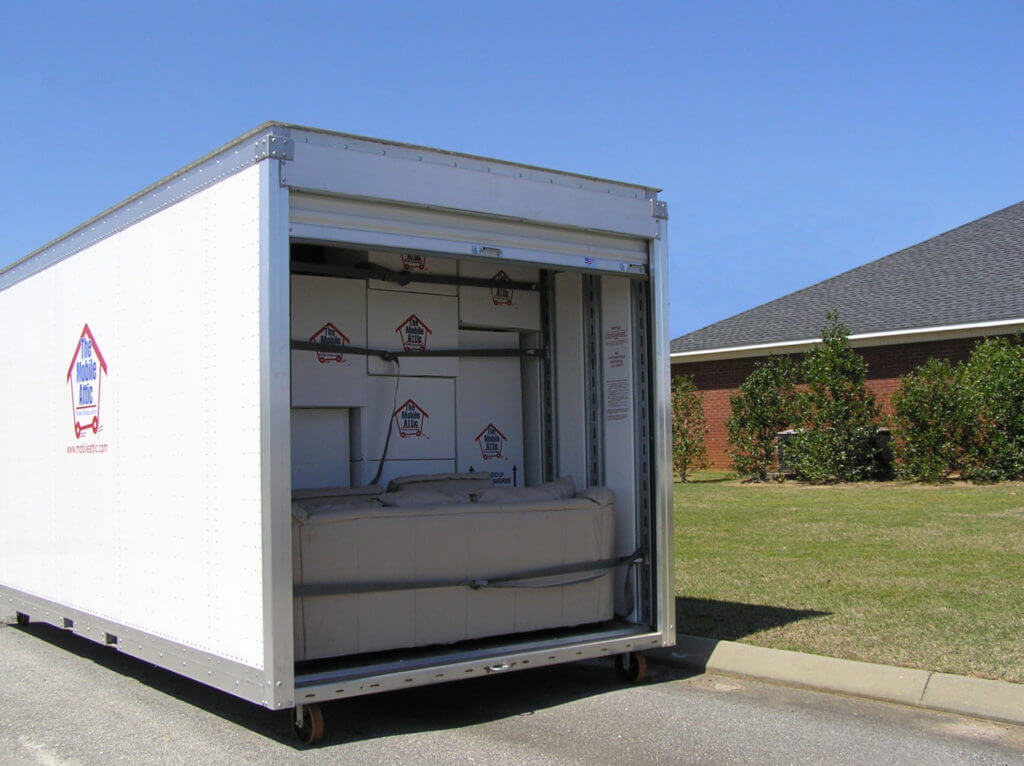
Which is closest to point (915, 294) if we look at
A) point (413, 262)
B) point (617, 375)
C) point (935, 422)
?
point (935, 422)

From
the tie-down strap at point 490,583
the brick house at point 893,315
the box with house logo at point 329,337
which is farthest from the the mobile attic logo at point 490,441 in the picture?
the brick house at point 893,315

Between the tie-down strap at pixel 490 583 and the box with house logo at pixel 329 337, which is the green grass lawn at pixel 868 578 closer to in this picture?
the tie-down strap at pixel 490 583

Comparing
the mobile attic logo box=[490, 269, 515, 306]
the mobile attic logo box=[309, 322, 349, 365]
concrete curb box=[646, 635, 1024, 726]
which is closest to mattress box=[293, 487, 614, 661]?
concrete curb box=[646, 635, 1024, 726]

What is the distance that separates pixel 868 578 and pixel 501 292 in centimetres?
411

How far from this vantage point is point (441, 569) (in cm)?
639

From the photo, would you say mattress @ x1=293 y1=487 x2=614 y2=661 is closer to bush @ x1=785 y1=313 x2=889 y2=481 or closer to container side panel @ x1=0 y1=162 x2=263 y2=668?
container side panel @ x1=0 y1=162 x2=263 y2=668

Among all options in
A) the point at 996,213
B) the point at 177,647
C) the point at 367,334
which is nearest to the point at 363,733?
the point at 177,647

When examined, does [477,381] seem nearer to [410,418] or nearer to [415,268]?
[410,418]

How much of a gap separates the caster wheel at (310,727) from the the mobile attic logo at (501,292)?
367 cm

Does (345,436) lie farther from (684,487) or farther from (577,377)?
(684,487)

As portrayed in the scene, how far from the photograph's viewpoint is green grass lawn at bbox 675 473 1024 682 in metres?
6.95

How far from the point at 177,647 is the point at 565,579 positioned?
2372 millimetres

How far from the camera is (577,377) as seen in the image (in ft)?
26.0

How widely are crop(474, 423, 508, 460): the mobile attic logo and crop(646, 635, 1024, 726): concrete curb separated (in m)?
1.92
